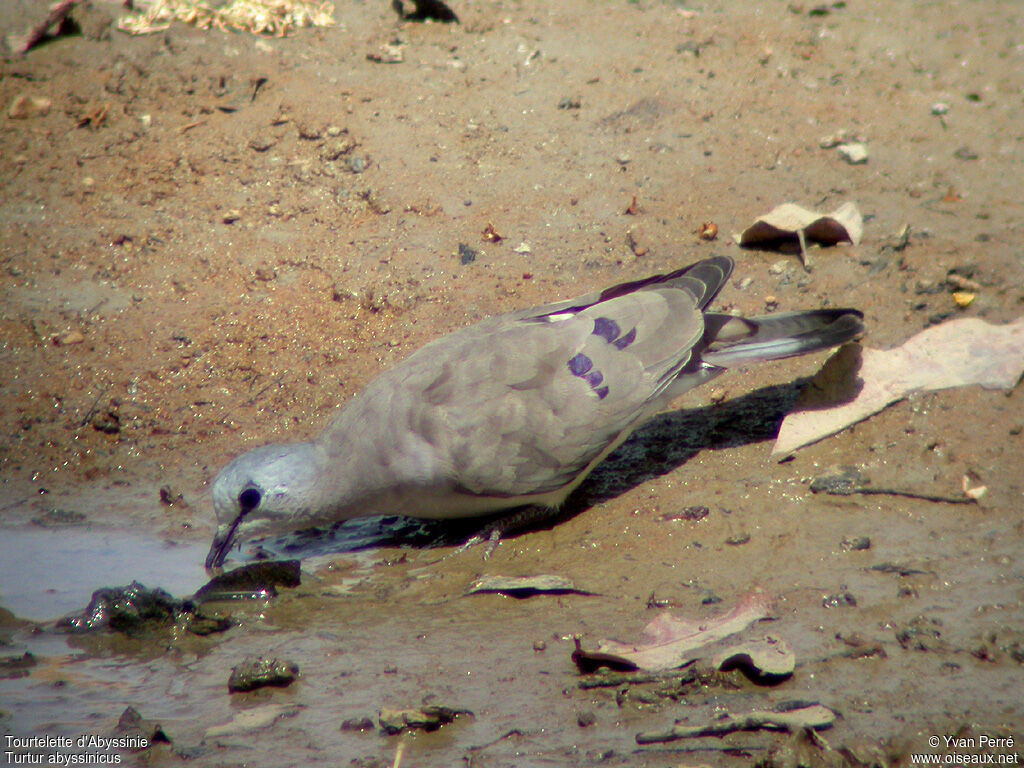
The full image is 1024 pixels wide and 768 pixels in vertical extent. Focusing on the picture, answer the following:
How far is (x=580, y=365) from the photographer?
468 centimetres

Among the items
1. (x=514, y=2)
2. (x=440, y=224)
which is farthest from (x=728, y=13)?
(x=440, y=224)

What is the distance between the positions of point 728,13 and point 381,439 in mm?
5174

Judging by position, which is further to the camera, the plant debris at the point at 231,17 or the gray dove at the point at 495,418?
the plant debris at the point at 231,17

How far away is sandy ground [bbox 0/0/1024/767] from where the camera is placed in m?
3.38

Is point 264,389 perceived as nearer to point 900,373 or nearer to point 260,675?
point 260,675

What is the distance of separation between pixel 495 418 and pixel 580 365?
0.46m

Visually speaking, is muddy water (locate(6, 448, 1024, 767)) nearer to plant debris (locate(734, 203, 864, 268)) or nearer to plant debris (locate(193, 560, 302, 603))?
plant debris (locate(193, 560, 302, 603))

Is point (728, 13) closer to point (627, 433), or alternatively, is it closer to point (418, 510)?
point (627, 433)

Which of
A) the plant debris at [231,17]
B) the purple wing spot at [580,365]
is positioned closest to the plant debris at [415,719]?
the purple wing spot at [580,365]

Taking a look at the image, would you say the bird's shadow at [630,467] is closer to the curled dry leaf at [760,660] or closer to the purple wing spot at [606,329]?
the purple wing spot at [606,329]

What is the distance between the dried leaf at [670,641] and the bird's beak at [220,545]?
1847mm

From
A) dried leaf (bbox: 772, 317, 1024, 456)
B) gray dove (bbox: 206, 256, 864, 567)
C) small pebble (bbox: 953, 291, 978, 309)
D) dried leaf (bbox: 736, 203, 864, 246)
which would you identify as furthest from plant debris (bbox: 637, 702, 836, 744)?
dried leaf (bbox: 736, 203, 864, 246)

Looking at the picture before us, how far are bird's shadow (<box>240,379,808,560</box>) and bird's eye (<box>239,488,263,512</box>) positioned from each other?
42cm

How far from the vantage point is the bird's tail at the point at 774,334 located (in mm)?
4848
